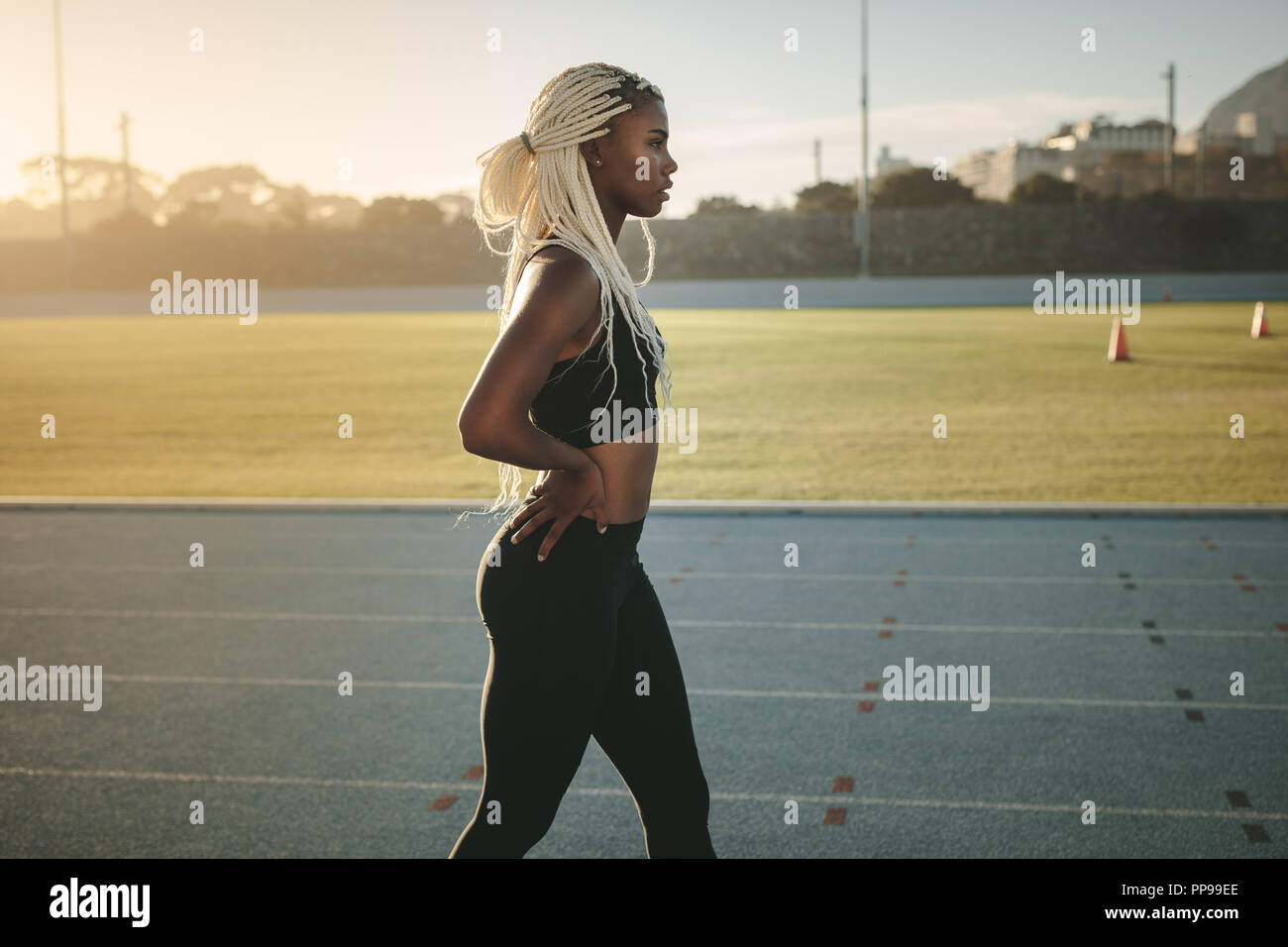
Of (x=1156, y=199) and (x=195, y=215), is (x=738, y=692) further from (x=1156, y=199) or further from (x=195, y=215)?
(x=195, y=215)

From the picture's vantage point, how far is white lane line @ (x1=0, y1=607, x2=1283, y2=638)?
5715 mm

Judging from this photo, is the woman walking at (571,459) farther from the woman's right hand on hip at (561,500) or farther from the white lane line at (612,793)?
the white lane line at (612,793)

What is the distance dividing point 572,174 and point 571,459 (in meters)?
0.53

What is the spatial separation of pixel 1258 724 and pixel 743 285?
33591 mm

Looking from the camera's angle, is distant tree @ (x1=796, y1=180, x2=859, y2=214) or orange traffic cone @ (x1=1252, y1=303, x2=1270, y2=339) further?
distant tree @ (x1=796, y1=180, x2=859, y2=214)

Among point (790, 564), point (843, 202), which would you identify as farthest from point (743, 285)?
point (790, 564)

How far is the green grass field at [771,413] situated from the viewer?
10750mm

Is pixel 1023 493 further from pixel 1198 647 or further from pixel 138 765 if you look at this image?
pixel 138 765

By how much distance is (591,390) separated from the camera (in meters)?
2.19

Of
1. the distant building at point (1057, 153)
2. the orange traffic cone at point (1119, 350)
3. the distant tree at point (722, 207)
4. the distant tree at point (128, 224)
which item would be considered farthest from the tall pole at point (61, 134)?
the distant building at point (1057, 153)

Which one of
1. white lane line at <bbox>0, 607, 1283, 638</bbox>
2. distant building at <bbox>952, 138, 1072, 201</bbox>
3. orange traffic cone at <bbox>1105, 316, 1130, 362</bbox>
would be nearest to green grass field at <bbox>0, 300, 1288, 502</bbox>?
orange traffic cone at <bbox>1105, 316, 1130, 362</bbox>

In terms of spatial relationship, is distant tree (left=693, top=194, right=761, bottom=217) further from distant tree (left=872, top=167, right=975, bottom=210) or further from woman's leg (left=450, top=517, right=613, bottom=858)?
woman's leg (left=450, top=517, right=613, bottom=858)

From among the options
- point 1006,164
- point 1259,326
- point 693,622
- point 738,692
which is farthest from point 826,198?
point 1006,164

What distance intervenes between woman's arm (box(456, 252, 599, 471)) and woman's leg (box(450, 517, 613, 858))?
0.22 meters
